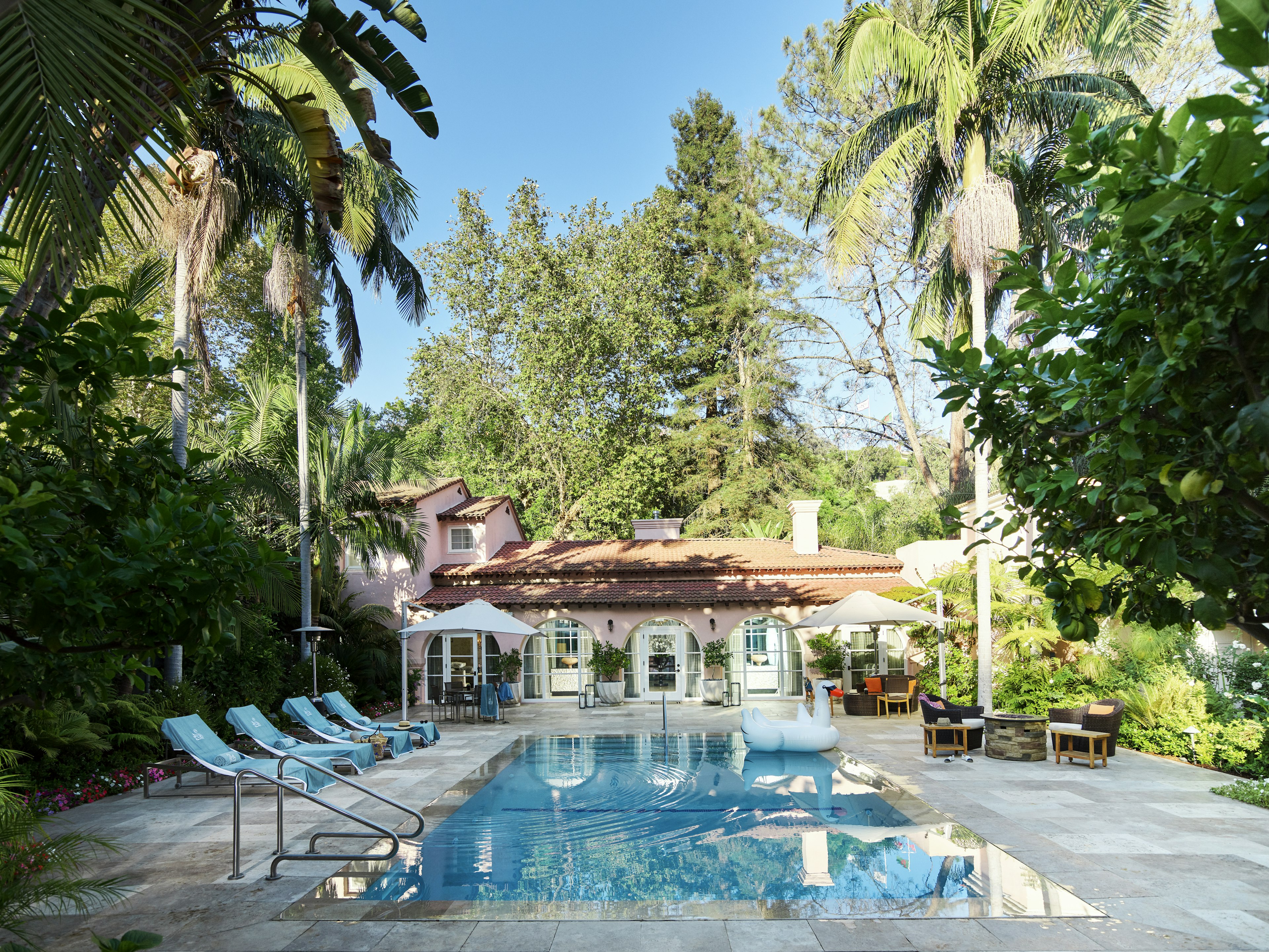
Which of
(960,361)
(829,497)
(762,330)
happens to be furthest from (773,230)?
(960,361)

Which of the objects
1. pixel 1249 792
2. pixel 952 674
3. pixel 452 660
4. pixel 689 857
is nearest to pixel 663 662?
pixel 452 660

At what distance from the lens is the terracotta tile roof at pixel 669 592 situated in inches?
923

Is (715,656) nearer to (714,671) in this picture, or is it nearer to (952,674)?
(714,671)

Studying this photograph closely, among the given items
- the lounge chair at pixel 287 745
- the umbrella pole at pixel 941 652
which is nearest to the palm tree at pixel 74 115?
the lounge chair at pixel 287 745

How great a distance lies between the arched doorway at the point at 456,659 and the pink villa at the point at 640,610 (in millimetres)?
37

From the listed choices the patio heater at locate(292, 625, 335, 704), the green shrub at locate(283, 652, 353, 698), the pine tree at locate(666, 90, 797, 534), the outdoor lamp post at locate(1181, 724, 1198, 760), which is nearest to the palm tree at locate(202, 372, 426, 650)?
the patio heater at locate(292, 625, 335, 704)

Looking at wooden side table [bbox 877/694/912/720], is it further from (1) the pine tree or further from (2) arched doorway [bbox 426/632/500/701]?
(1) the pine tree

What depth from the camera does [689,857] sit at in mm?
8789

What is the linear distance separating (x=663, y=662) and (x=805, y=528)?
20.2ft

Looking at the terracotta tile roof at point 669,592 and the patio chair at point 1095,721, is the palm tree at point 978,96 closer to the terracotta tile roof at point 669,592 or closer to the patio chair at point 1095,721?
the patio chair at point 1095,721

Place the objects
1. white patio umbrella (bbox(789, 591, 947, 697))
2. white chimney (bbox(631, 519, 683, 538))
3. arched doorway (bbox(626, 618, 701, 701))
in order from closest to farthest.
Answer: white patio umbrella (bbox(789, 591, 947, 697)) < arched doorway (bbox(626, 618, 701, 701)) < white chimney (bbox(631, 519, 683, 538))

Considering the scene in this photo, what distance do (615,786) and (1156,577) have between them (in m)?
10.3

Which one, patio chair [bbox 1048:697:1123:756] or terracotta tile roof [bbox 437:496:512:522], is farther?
terracotta tile roof [bbox 437:496:512:522]

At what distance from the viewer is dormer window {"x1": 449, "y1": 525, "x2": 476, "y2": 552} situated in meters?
26.9
